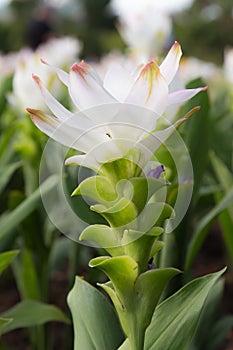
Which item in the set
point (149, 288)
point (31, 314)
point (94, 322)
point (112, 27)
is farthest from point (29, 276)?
point (112, 27)

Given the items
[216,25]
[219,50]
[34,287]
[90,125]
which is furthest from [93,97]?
[216,25]

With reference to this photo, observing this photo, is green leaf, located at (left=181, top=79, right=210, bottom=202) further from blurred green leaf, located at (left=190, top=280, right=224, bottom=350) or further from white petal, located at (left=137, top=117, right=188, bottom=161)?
white petal, located at (left=137, top=117, right=188, bottom=161)

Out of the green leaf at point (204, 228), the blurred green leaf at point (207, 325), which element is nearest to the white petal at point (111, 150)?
the green leaf at point (204, 228)

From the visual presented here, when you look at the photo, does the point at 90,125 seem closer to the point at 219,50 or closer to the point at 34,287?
the point at 34,287

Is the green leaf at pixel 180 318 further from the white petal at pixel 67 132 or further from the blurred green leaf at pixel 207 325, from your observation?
the blurred green leaf at pixel 207 325

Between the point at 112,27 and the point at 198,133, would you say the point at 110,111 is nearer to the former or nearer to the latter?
the point at 198,133

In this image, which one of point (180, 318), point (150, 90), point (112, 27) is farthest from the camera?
point (112, 27)
